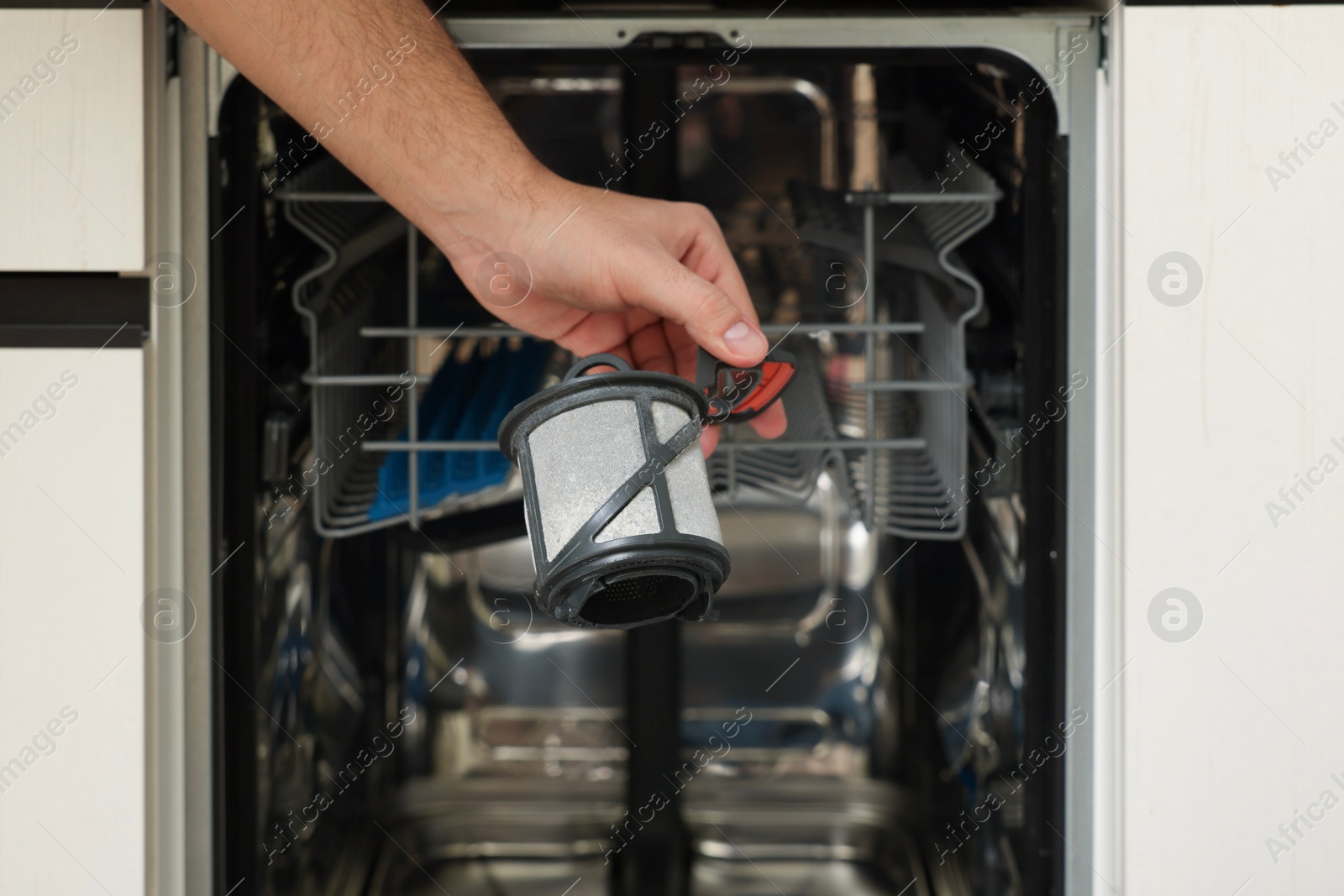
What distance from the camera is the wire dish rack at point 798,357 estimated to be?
99 cm

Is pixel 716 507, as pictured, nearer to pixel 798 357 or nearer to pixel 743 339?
pixel 798 357

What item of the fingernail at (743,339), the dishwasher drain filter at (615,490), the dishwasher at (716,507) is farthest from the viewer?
the dishwasher at (716,507)

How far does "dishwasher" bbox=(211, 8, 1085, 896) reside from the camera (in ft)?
3.00

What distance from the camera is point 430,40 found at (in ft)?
2.72

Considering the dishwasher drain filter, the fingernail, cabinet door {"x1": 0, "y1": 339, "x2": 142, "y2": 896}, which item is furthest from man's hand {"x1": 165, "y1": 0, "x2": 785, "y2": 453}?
cabinet door {"x1": 0, "y1": 339, "x2": 142, "y2": 896}

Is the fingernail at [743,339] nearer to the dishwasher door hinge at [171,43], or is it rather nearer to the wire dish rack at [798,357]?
the wire dish rack at [798,357]

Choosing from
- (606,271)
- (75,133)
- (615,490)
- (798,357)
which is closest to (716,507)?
(798,357)

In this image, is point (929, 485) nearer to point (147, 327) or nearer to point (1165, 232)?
point (1165, 232)

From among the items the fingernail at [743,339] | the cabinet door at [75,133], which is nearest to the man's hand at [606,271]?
the fingernail at [743,339]

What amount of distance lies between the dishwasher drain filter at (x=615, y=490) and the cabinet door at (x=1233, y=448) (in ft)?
1.17

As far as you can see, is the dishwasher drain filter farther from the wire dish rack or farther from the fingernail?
the wire dish rack

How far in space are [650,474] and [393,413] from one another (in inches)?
28.4

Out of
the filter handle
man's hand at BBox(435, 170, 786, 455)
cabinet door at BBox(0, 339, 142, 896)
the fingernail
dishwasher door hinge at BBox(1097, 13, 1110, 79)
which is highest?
dishwasher door hinge at BBox(1097, 13, 1110, 79)

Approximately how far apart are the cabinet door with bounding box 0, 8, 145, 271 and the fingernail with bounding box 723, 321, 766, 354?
1.52 ft
